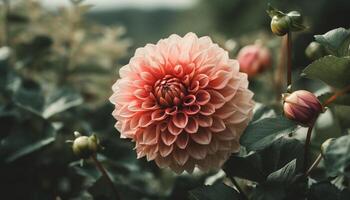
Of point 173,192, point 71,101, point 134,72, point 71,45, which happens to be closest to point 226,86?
point 134,72

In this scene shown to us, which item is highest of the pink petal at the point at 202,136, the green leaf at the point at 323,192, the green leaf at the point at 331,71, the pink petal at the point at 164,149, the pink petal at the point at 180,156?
the green leaf at the point at 331,71

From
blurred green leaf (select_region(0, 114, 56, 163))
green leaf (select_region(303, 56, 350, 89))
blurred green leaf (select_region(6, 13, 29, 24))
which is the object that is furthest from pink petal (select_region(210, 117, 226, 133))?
blurred green leaf (select_region(6, 13, 29, 24))

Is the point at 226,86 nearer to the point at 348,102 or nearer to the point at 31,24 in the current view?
the point at 348,102

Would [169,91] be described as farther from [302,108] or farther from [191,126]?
[302,108]

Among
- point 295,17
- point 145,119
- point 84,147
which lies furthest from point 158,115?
point 295,17

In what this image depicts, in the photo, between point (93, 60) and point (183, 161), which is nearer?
point (183, 161)

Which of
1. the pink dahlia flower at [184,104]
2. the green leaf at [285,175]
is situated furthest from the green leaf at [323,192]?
the pink dahlia flower at [184,104]

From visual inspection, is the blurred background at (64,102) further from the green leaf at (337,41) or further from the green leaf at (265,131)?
the green leaf at (265,131)
